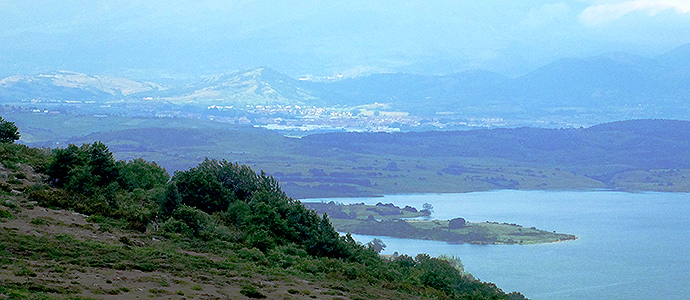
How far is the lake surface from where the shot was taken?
71375 millimetres

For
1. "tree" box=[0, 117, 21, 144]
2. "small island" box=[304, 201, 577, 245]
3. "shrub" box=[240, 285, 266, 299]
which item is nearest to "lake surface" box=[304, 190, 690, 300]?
"small island" box=[304, 201, 577, 245]

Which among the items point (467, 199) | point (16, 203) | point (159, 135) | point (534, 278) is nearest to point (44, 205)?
point (16, 203)

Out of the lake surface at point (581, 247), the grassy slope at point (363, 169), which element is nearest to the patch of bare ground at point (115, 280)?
the lake surface at point (581, 247)

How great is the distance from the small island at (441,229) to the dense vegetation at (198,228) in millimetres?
62252

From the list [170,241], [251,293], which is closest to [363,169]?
[170,241]

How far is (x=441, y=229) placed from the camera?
9769 centimetres

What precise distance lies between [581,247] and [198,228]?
78.7m

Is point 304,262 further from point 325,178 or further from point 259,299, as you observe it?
point 325,178

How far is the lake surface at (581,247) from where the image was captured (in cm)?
7138

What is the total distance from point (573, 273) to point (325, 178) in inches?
3310

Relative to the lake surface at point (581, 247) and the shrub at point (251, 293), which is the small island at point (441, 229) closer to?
the lake surface at point (581, 247)

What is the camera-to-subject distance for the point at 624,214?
12538cm

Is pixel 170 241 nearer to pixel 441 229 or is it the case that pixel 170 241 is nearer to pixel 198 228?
pixel 198 228

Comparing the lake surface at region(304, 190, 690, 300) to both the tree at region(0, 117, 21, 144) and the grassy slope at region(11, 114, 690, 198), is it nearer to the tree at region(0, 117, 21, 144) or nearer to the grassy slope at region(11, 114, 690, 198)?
the grassy slope at region(11, 114, 690, 198)
